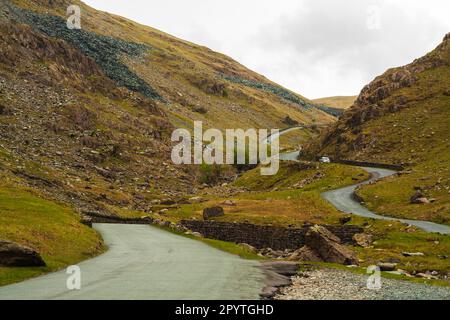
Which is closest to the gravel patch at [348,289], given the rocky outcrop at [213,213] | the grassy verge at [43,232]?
the grassy verge at [43,232]

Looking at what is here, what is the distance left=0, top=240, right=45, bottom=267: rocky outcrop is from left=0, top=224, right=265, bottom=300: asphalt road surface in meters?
2.19

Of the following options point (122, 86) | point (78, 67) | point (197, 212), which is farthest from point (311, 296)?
point (122, 86)

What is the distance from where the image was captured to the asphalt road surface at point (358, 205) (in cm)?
6005

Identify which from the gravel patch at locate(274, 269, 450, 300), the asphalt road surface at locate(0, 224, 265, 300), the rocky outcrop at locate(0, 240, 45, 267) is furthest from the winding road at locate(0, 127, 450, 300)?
the gravel patch at locate(274, 269, 450, 300)

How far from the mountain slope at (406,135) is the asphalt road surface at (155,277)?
35.5 meters

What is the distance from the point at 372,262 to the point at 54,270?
27762 millimetres

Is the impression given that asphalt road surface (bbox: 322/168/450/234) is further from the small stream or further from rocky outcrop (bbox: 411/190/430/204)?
rocky outcrop (bbox: 411/190/430/204)

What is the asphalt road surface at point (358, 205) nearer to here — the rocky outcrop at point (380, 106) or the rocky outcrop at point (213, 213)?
the rocky outcrop at point (380, 106)

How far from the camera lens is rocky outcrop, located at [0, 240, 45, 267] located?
35.2m

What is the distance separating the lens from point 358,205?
Result: 79188 millimetres

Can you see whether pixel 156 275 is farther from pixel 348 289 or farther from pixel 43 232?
pixel 43 232
